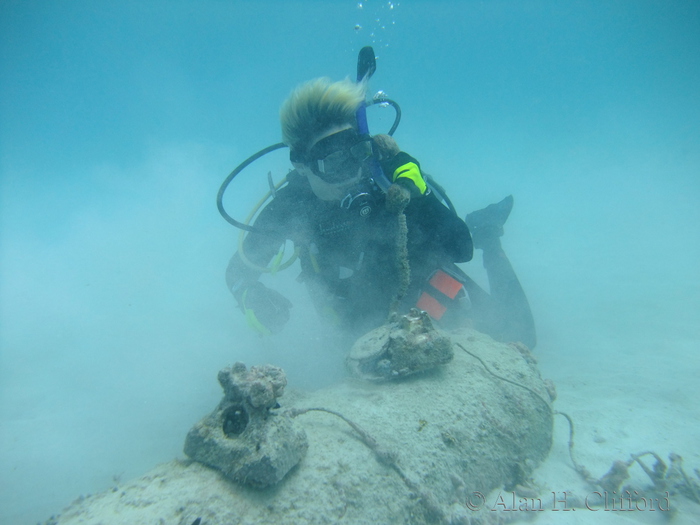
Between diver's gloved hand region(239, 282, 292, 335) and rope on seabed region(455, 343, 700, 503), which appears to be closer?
rope on seabed region(455, 343, 700, 503)

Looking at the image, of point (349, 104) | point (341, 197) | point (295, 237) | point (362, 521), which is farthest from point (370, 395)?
point (349, 104)

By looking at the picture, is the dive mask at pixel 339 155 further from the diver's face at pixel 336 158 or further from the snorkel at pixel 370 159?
the snorkel at pixel 370 159

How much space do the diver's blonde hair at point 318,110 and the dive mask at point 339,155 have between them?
19 cm

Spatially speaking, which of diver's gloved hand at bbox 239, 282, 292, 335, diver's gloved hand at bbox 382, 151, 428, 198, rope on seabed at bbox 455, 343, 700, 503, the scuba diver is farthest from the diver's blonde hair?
rope on seabed at bbox 455, 343, 700, 503

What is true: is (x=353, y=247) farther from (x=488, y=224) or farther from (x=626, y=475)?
(x=488, y=224)

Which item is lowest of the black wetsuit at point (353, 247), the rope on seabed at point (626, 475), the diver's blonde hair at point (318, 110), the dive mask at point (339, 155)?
the rope on seabed at point (626, 475)

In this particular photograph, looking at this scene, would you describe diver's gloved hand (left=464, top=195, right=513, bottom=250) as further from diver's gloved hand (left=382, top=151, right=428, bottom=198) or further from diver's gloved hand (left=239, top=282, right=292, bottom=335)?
diver's gloved hand (left=239, top=282, right=292, bottom=335)

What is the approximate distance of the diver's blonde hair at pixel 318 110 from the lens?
332cm

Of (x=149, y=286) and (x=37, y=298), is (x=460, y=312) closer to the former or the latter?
(x=149, y=286)

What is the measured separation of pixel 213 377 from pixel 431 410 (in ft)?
17.6

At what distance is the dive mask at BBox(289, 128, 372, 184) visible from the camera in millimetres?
3209

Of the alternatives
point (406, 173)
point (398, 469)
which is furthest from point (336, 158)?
point (398, 469)

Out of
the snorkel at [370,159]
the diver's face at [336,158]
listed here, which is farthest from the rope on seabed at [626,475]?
the diver's face at [336,158]

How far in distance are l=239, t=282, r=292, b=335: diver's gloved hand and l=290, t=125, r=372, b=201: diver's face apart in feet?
6.01
